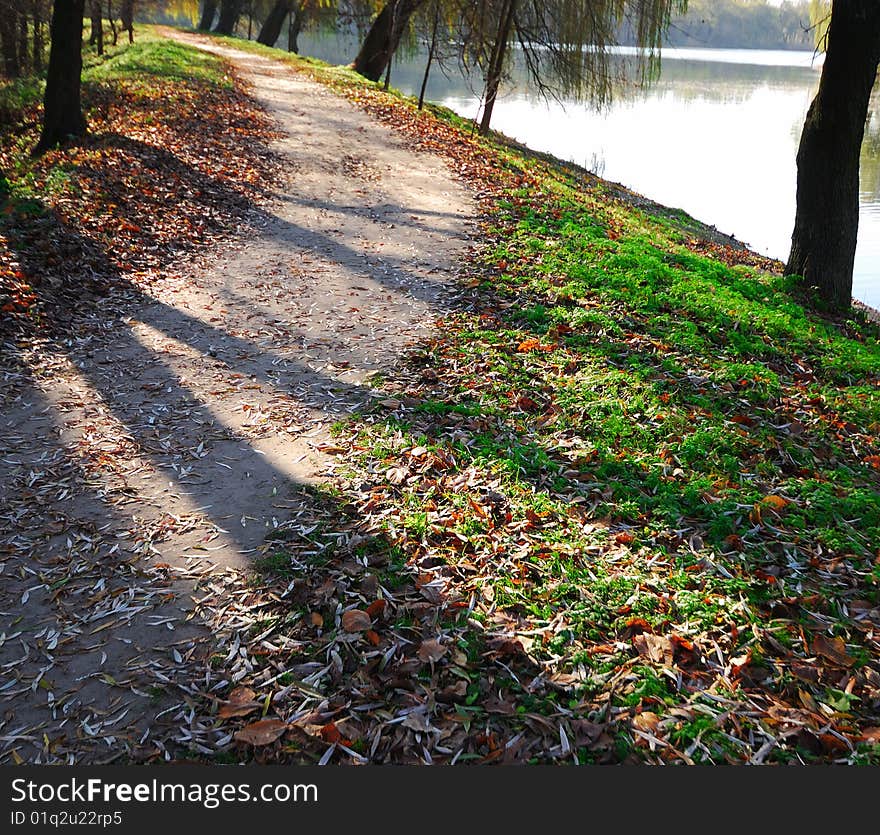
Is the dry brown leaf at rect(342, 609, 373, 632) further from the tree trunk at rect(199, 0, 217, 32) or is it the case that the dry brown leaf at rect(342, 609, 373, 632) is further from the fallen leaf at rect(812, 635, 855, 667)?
the tree trunk at rect(199, 0, 217, 32)

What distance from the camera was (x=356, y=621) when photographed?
364 cm

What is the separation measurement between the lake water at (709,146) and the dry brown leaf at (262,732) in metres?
8.33

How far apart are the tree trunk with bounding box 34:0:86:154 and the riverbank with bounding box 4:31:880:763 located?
7917 millimetres

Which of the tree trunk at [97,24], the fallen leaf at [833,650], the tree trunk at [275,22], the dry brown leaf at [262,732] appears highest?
the tree trunk at [275,22]

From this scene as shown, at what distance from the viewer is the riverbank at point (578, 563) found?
3.15 m

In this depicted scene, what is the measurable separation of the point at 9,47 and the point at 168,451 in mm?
19947

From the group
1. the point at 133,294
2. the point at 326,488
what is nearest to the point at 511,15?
the point at 133,294

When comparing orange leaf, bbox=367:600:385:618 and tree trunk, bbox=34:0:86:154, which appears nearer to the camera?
orange leaf, bbox=367:600:385:618

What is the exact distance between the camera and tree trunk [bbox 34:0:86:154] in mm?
10812

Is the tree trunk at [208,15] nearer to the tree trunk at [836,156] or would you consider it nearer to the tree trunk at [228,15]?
the tree trunk at [228,15]

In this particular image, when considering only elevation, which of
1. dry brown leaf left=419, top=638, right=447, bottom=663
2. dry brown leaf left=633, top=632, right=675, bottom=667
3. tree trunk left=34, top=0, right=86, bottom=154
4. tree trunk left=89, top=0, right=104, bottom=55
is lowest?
dry brown leaf left=419, top=638, right=447, bottom=663

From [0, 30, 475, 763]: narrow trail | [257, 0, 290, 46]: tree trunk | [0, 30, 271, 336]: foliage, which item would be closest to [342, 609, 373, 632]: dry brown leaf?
[0, 30, 475, 763]: narrow trail

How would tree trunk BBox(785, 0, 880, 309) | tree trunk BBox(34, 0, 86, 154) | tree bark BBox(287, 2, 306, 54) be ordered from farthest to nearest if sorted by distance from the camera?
tree bark BBox(287, 2, 306, 54) → tree trunk BBox(34, 0, 86, 154) → tree trunk BBox(785, 0, 880, 309)

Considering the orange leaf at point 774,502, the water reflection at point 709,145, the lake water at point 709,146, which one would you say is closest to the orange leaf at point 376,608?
the orange leaf at point 774,502
